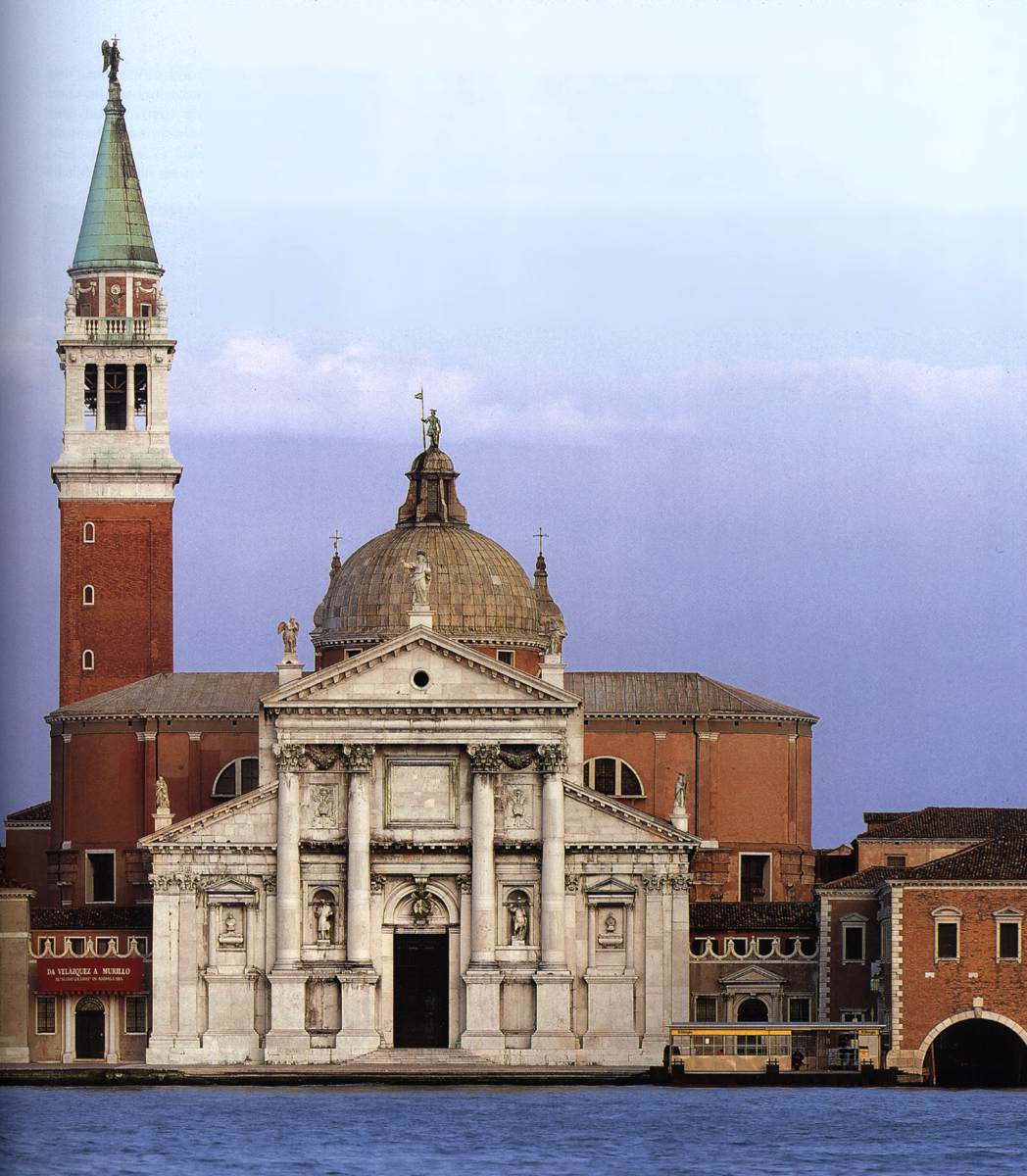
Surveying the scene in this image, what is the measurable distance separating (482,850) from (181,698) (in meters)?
11.0

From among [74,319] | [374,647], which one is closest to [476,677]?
[374,647]

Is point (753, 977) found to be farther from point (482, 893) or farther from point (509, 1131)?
point (509, 1131)

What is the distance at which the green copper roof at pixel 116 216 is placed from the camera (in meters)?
122

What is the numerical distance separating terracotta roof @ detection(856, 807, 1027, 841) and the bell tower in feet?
67.7

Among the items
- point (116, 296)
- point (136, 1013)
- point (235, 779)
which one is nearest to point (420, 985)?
point (136, 1013)

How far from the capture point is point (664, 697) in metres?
109

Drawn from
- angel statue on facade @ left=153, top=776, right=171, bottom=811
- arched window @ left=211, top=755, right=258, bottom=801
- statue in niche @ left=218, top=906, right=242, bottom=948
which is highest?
arched window @ left=211, top=755, right=258, bottom=801

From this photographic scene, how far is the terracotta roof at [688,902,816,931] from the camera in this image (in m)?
103

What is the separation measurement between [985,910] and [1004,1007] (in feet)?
6.79

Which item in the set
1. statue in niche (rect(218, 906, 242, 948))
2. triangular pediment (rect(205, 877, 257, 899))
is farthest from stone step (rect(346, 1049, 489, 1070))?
triangular pediment (rect(205, 877, 257, 899))

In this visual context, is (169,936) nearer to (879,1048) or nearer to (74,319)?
(879,1048)

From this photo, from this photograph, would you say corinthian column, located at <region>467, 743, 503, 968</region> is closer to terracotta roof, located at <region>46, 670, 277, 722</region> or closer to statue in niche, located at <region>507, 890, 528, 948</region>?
statue in niche, located at <region>507, 890, 528, 948</region>

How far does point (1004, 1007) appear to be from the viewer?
96875mm

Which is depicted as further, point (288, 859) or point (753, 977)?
point (753, 977)
